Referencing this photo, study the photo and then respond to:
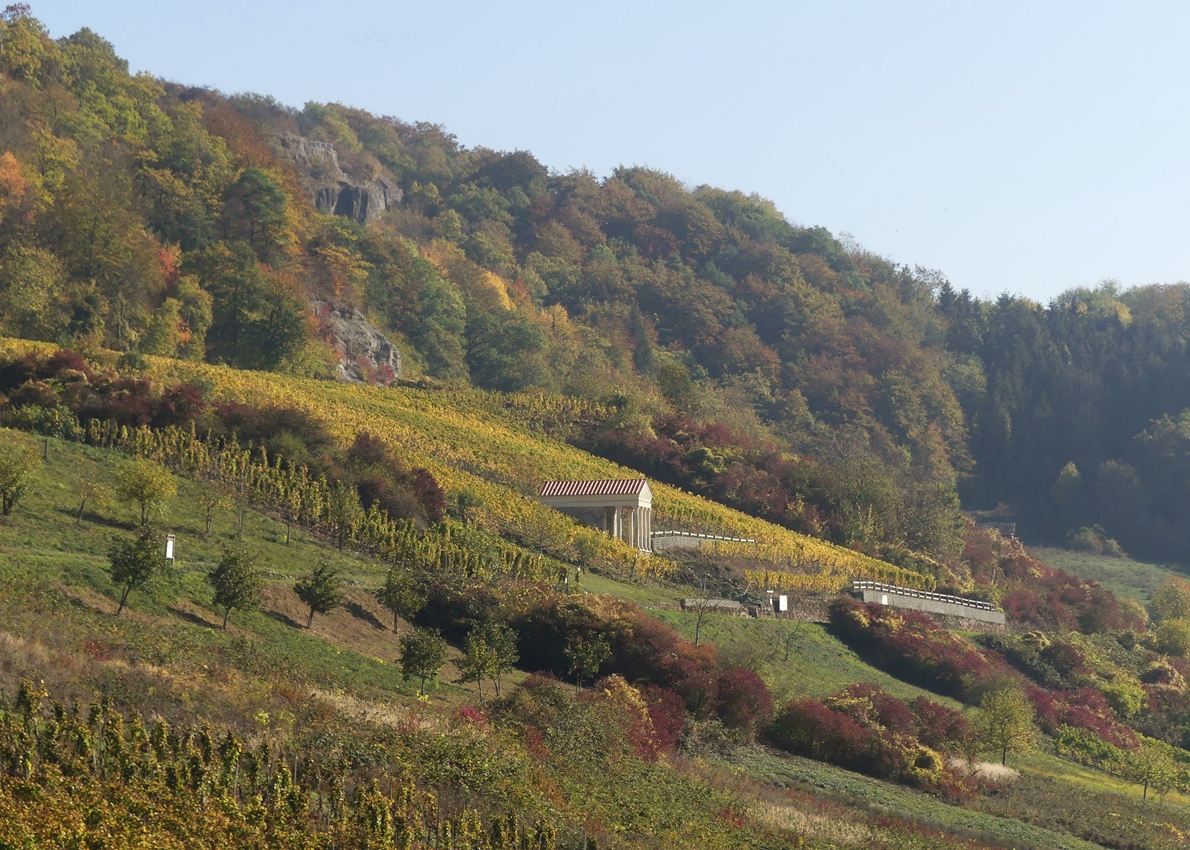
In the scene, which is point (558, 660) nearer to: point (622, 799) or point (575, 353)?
point (622, 799)

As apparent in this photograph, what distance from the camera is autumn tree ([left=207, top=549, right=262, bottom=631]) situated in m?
23.9

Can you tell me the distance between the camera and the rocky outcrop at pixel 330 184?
106m

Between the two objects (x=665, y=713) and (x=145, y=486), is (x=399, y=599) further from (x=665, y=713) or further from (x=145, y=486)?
(x=145, y=486)

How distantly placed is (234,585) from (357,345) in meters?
51.6

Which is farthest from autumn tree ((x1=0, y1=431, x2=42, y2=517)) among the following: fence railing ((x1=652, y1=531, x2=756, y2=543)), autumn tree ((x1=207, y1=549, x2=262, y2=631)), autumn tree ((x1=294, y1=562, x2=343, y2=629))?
fence railing ((x1=652, y1=531, x2=756, y2=543))

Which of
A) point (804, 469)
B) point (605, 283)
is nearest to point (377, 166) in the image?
point (605, 283)

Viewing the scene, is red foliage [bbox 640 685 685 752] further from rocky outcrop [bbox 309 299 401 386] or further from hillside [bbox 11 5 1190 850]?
rocky outcrop [bbox 309 299 401 386]

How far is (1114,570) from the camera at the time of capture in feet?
278

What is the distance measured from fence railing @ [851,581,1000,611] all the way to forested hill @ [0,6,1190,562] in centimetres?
836

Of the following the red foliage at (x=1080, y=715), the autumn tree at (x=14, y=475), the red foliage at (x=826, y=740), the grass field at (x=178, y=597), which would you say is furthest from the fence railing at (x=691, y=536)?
the autumn tree at (x=14, y=475)

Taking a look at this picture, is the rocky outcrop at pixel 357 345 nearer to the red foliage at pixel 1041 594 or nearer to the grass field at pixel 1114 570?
the red foliage at pixel 1041 594

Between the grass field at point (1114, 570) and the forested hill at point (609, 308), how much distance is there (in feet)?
25.6

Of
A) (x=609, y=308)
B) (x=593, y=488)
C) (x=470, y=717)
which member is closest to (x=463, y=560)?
(x=593, y=488)

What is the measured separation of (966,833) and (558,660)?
9732mm
